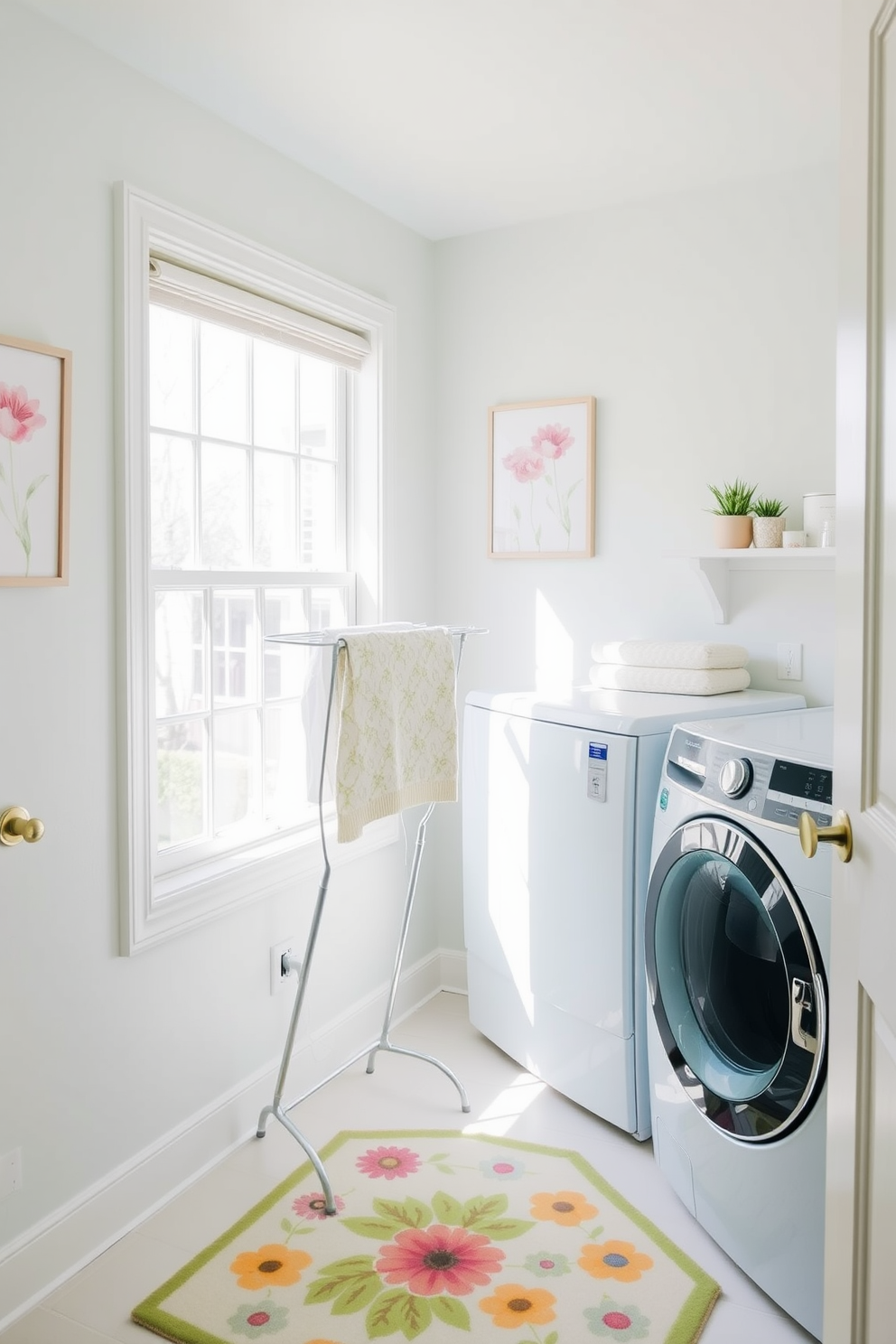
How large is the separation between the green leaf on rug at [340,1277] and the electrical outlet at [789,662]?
1.75 metres

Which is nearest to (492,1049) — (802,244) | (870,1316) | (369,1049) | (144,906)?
(369,1049)

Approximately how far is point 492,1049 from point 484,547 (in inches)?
60.6

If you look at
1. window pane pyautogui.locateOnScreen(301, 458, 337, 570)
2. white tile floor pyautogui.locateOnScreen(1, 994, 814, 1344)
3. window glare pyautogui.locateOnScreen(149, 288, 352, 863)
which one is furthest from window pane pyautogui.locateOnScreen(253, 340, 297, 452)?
white tile floor pyautogui.locateOnScreen(1, 994, 814, 1344)

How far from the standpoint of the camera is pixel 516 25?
195 centimetres

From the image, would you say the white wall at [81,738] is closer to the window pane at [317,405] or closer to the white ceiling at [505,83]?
the white ceiling at [505,83]

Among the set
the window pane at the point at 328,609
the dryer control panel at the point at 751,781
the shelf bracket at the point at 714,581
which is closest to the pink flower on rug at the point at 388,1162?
the dryer control panel at the point at 751,781

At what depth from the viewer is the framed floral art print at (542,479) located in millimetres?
3025

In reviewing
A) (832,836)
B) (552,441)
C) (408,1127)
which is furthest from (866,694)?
(552,441)

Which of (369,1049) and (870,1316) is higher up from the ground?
(870,1316)

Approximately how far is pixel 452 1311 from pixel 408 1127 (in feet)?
2.13

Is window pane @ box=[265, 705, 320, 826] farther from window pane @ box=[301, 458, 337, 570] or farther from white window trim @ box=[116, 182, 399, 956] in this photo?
window pane @ box=[301, 458, 337, 570]

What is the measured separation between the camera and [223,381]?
99.3 inches

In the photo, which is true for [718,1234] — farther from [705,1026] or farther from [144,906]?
[144,906]

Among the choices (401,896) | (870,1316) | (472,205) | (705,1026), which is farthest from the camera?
(401,896)
